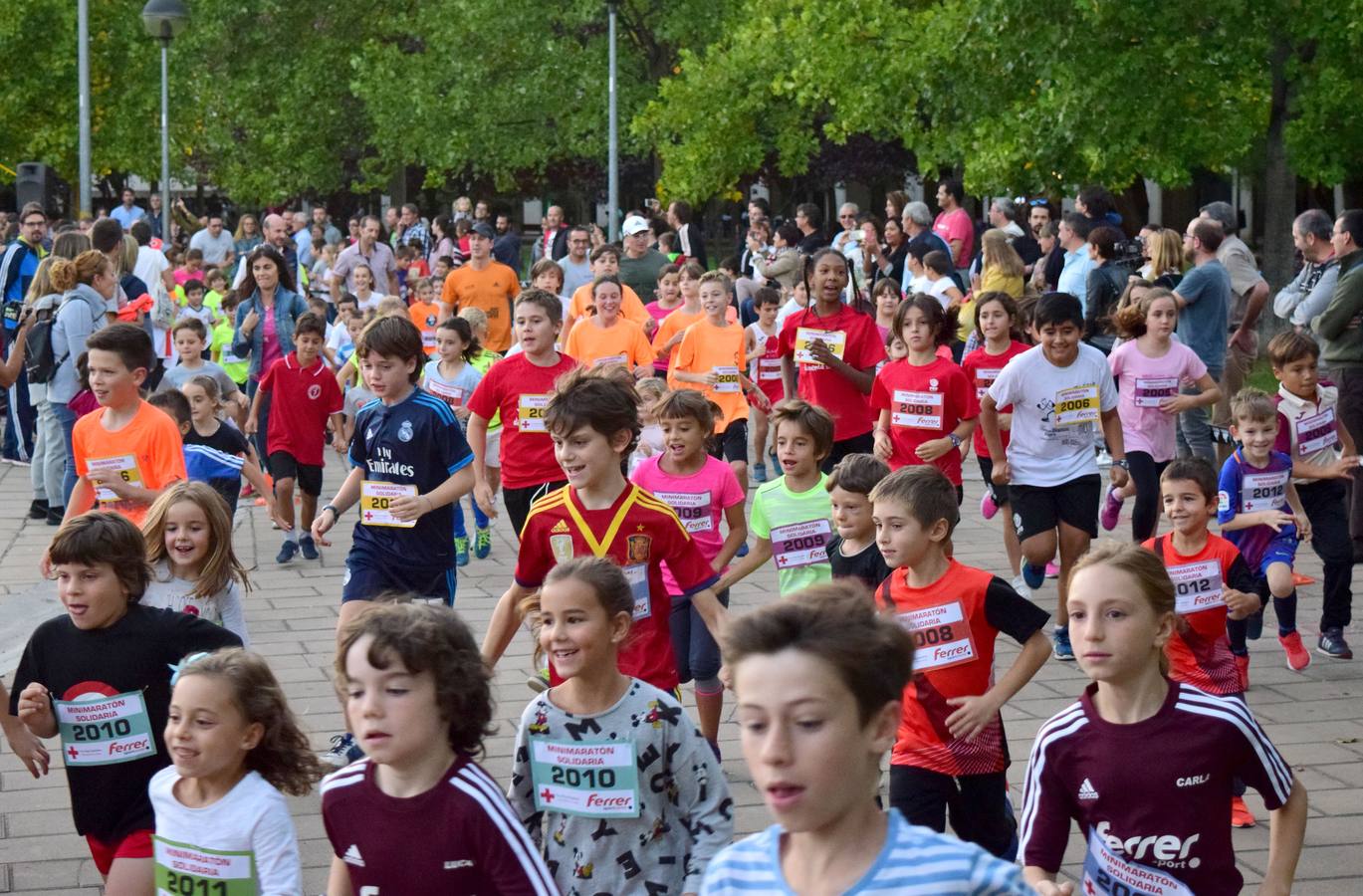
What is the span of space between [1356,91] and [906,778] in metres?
16.1

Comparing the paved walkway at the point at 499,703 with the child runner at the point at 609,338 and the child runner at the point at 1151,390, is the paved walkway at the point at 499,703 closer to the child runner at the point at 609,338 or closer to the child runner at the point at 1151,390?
the child runner at the point at 1151,390

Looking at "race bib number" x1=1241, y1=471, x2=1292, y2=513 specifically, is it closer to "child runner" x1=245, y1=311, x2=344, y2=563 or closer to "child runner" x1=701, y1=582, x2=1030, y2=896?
"child runner" x1=245, y1=311, x2=344, y2=563

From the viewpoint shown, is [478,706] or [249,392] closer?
[478,706]

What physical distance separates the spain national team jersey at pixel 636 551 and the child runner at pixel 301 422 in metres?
6.51

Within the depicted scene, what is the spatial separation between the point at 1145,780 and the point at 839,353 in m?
7.26

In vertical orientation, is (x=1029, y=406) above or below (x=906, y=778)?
above

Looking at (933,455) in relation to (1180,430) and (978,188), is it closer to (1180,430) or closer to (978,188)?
(1180,430)

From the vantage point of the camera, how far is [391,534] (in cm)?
788

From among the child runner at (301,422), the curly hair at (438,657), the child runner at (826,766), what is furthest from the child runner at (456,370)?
the child runner at (826,766)

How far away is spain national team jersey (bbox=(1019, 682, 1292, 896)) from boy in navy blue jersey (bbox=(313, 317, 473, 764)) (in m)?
3.99

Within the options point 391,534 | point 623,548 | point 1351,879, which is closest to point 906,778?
point 623,548

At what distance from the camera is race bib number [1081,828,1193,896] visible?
411 cm

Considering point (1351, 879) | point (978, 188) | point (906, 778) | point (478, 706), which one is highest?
point (978, 188)

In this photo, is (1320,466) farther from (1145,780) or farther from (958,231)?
(958,231)
